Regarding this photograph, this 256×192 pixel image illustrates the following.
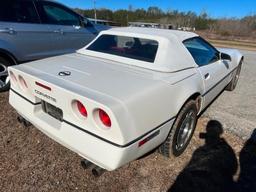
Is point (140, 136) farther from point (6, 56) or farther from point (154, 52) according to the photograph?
point (6, 56)

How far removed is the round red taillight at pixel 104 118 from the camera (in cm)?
182

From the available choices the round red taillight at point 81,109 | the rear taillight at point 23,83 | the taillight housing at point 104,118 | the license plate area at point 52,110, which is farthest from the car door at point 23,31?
the taillight housing at point 104,118

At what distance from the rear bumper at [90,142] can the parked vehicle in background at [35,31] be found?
7.32 ft

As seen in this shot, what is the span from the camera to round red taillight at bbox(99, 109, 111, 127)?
182cm

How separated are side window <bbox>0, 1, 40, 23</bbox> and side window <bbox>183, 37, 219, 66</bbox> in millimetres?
3233

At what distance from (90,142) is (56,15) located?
4166mm

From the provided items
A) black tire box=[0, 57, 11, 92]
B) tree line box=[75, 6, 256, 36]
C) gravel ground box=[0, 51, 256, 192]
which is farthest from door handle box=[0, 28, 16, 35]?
tree line box=[75, 6, 256, 36]

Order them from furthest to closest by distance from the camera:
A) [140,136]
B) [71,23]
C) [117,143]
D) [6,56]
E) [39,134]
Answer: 1. [71,23]
2. [6,56]
3. [39,134]
4. [140,136]
5. [117,143]

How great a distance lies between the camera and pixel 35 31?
4.67 m

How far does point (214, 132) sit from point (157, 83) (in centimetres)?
185

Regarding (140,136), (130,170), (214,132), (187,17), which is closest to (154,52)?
(140,136)

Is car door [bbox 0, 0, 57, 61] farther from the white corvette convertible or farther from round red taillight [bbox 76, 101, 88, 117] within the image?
round red taillight [bbox 76, 101, 88, 117]

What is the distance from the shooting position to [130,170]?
2.64 meters

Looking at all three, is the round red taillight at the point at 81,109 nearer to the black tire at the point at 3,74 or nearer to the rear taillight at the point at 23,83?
the rear taillight at the point at 23,83
